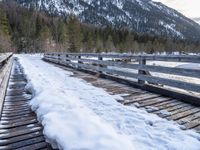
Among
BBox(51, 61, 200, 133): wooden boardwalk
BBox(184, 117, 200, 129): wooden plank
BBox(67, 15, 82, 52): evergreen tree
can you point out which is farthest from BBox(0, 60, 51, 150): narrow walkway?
BBox(67, 15, 82, 52): evergreen tree

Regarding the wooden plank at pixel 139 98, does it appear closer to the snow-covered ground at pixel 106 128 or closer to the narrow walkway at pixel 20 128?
the snow-covered ground at pixel 106 128

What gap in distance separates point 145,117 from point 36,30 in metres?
82.3

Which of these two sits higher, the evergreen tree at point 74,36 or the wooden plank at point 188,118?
the evergreen tree at point 74,36

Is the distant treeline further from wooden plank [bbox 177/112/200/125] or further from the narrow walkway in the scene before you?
wooden plank [bbox 177/112/200/125]

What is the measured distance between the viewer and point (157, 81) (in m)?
7.52

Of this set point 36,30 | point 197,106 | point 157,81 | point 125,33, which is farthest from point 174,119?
point 125,33

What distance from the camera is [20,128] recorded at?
4.39 meters

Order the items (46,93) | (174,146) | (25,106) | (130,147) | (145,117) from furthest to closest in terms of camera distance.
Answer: (46,93), (25,106), (145,117), (174,146), (130,147)

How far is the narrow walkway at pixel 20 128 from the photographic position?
148 inches

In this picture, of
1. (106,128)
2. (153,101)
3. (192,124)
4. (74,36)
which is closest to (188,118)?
(192,124)

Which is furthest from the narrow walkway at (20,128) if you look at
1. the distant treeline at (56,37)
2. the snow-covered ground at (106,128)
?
the distant treeline at (56,37)

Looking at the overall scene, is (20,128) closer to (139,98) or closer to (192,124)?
(192,124)

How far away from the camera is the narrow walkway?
3.76m

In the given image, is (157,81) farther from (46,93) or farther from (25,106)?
(25,106)
